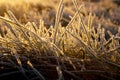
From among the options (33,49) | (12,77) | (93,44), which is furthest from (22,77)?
(93,44)

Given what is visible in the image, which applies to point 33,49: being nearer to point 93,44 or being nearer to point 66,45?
point 66,45

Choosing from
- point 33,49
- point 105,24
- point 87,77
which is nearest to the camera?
point 87,77

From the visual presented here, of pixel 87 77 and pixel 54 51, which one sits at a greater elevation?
pixel 54 51

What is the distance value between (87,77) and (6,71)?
37 cm

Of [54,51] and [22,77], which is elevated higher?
[54,51]

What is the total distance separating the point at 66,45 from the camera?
1.71 m

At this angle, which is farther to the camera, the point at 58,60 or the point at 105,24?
the point at 105,24

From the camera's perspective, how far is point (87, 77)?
152cm

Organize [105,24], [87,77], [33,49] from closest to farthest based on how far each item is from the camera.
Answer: [87,77] < [33,49] < [105,24]

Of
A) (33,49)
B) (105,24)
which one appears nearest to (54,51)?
(33,49)

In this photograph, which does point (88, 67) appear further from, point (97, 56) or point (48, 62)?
point (48, 62)

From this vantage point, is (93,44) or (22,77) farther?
(93,44)

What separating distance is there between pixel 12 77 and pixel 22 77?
5 centimetres

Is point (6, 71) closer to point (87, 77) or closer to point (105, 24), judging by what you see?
point (87, 77)
